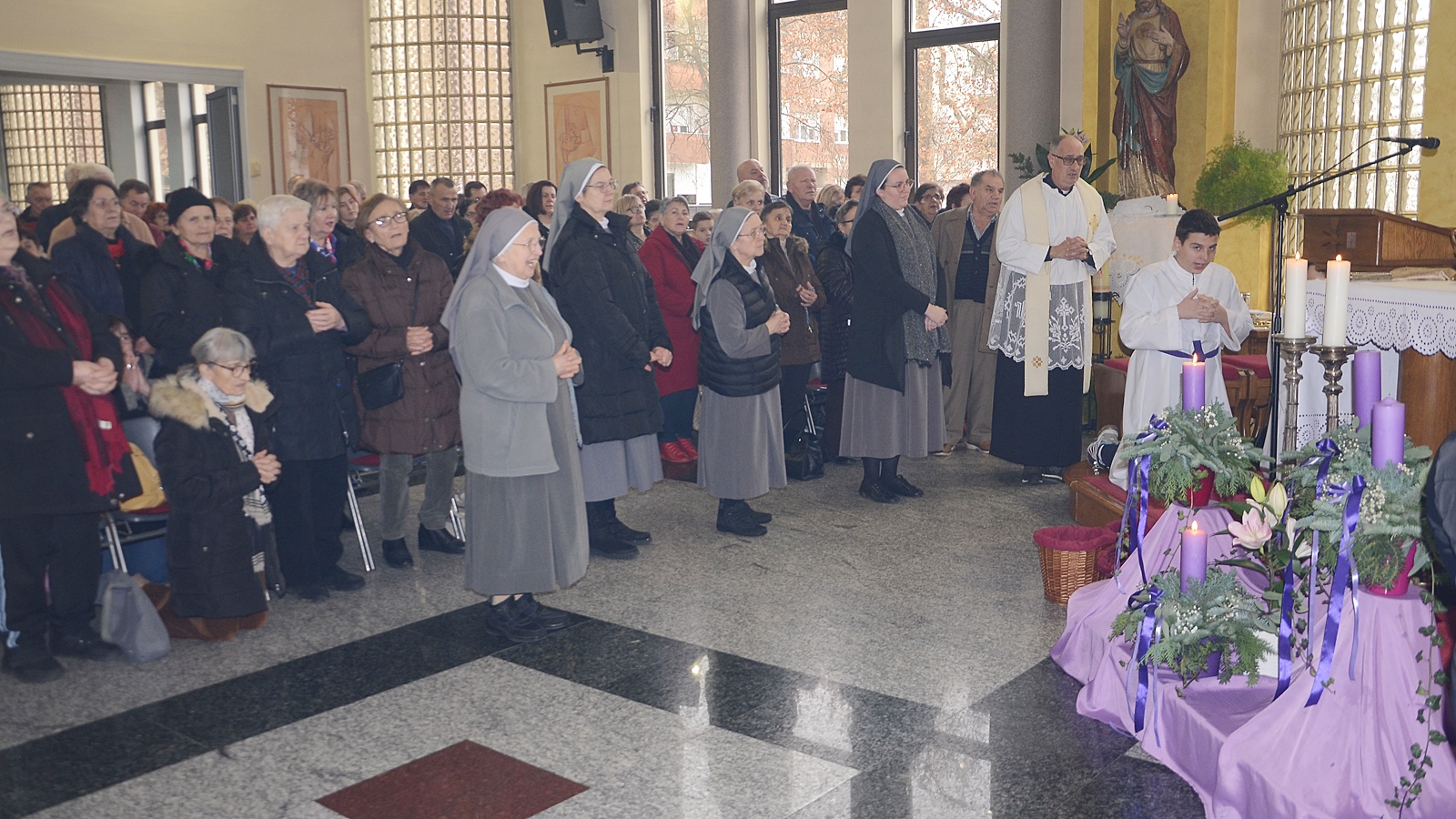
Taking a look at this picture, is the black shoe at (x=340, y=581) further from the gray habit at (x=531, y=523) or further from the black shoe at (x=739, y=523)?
the black shoe at (x=739, y=523)

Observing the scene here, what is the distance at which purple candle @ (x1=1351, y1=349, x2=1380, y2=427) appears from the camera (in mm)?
3322

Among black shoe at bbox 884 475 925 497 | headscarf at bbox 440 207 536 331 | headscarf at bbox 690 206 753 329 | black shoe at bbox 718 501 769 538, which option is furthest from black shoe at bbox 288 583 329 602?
black shoe at bbox 884 475 925 497

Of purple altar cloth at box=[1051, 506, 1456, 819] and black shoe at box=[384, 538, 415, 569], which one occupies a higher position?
purple altar cloth at box=[1051, 506, 1456, 819]

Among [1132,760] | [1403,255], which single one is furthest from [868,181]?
[1132,760]

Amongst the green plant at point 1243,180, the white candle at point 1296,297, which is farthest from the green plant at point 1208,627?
the green plant at point 1243,180

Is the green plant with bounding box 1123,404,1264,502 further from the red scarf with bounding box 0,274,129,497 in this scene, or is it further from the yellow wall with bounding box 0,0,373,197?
the yellow wall with bounding box 0,0,373,197

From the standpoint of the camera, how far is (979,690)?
13.2 feet

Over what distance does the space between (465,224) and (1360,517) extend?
7.89 m

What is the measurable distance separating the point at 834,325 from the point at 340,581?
3380mm

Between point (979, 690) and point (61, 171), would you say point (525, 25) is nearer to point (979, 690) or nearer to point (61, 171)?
point (61, 171)

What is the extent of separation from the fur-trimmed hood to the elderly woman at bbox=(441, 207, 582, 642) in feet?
3.13

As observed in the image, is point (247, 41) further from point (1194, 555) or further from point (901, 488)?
point (1194, 555)

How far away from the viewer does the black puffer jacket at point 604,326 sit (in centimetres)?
545

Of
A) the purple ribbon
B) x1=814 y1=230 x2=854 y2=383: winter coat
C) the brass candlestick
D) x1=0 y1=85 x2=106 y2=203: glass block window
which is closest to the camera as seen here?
the purple ribbon
